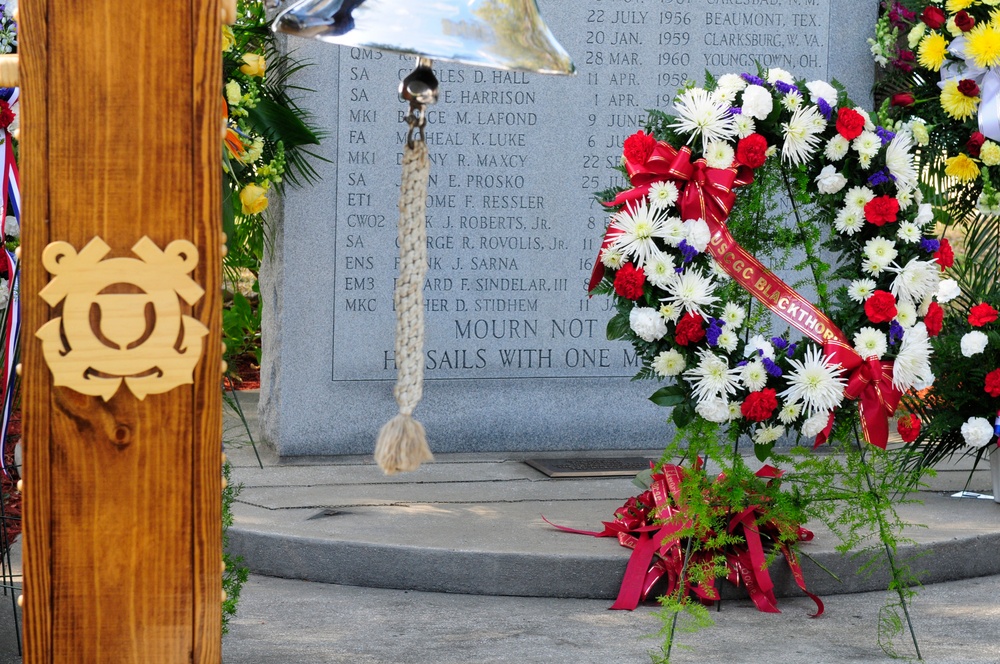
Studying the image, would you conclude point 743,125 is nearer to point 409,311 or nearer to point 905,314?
point 905,314

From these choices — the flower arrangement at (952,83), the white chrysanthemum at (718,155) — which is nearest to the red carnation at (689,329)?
the white chrysanthemum at (718,155)

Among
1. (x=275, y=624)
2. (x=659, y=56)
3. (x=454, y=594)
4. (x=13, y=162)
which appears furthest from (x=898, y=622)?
(x=659, y=56)

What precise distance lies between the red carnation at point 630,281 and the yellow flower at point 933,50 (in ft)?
8.52

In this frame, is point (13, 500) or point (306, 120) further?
point (306, 120)

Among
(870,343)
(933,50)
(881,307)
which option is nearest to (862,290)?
(881,307)

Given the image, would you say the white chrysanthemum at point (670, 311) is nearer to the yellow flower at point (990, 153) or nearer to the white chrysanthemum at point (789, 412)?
the white chrysanthemum at point (789, 412)

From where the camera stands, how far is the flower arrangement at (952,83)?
18.0 ft

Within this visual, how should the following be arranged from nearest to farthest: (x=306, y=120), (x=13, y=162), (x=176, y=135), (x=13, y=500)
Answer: (x=176, y=135) < (x=13, y=162) < (x=13, y=500) < (x=306, y=120)

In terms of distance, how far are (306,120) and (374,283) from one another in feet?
2.74

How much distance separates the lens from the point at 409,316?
6.32 feet

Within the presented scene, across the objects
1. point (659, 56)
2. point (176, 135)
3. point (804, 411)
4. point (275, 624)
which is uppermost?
point (659, 56)

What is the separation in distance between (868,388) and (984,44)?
7.54ft

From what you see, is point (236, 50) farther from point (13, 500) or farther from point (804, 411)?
point (804, 411)

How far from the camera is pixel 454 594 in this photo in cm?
435
